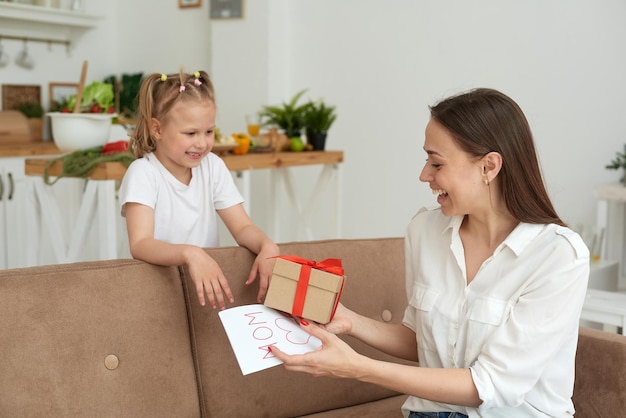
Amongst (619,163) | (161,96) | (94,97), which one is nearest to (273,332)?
(161,96)

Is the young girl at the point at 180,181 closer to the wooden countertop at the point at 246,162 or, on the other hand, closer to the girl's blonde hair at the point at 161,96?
the girl's blonde hair at the point at 161,96

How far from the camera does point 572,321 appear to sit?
5.17 feet

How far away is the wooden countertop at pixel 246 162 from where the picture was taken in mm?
3213

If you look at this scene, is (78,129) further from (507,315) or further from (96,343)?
(507,315)

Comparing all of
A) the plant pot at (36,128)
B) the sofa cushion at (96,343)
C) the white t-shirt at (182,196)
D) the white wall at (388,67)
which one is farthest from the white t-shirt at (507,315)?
the plant pot at (36,128)

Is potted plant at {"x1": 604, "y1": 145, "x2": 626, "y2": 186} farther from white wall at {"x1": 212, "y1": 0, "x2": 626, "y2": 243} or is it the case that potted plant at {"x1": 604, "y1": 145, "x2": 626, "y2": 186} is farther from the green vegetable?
the green vegetable

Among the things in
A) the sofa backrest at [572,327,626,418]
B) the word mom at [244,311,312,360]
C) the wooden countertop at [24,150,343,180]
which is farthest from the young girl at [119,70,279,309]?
the wooden countertop at [24,150,343,180]

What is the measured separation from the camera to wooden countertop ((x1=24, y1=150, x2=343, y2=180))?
3213 mm

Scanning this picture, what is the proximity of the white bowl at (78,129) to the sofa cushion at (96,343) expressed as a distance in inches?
64.9

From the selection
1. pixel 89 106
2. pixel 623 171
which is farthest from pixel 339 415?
pixel 623 171

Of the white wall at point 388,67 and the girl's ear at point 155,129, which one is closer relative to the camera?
the girl's ear at point 155,129

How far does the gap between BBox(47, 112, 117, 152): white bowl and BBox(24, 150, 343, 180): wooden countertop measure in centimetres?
10

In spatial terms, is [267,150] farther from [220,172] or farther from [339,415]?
[339,415]

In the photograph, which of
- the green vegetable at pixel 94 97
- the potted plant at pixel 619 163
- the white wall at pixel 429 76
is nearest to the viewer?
the green vegetable at pixel 94 97
